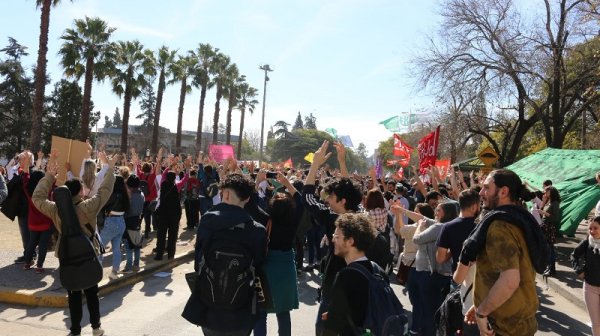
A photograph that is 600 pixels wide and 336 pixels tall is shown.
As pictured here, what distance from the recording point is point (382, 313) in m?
2.82

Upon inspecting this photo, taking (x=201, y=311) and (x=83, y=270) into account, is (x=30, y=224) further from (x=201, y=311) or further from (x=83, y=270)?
(x=201, y=311)

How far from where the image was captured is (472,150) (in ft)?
177

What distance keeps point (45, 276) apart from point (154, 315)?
2331 millimetres

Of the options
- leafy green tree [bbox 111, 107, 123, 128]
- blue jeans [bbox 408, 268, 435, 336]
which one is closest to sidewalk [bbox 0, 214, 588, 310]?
blue jeans [bbox 408, 268, 435, 336]

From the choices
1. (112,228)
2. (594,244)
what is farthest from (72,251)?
(594,244)

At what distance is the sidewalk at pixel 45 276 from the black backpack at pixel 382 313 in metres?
5.02

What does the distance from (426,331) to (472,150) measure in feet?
172

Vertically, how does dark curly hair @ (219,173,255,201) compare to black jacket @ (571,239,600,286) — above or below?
above

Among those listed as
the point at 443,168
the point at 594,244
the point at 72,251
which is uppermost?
the point at 443,168

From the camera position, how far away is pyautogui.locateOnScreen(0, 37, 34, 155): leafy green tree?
39.6 metres

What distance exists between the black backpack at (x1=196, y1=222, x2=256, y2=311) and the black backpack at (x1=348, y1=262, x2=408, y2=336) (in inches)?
43.8

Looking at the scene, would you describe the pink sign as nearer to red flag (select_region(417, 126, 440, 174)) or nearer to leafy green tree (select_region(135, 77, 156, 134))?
red flag (select_region(417, 126, 440, 174))

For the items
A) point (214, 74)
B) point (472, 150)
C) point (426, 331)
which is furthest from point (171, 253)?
point (472, 150)

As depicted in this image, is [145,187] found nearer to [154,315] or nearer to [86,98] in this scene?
[154,315]
